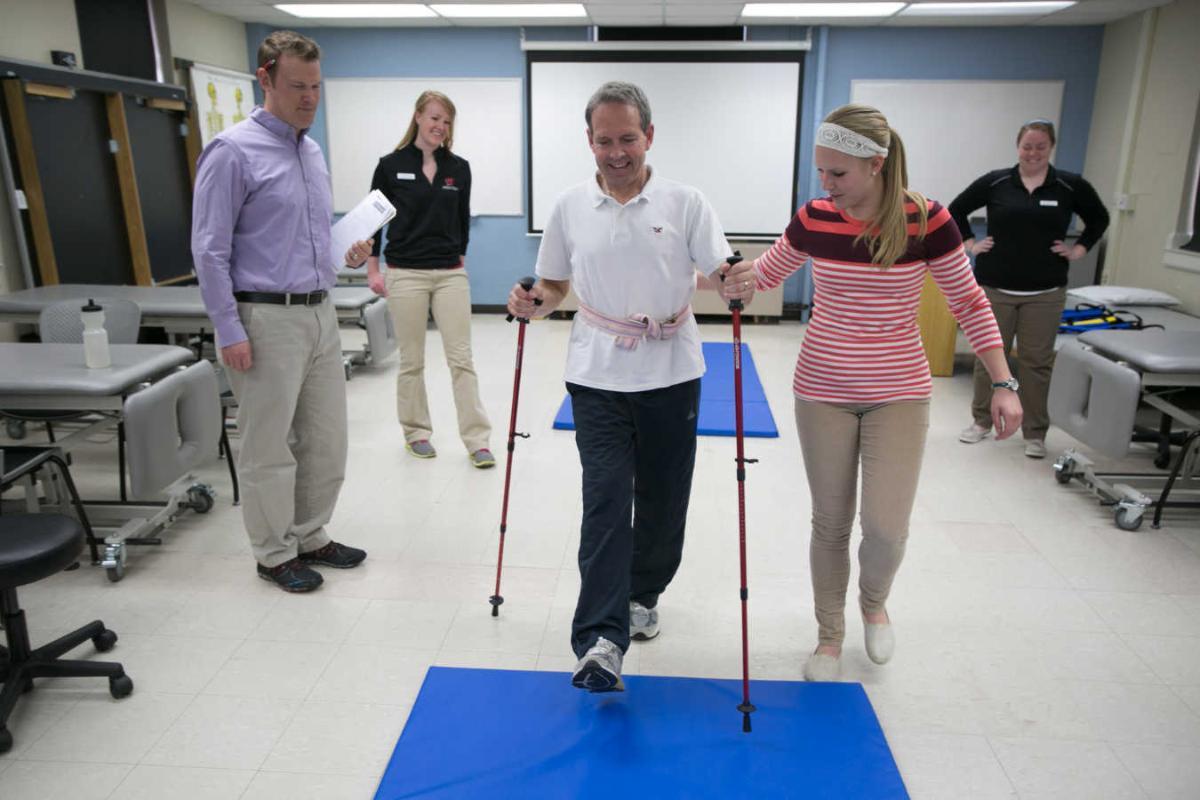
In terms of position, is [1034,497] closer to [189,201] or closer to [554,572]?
[554,572]

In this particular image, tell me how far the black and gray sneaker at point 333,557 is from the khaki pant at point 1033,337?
323 cm

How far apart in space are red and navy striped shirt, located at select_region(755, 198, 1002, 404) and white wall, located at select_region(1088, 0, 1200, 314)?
475 centimetres

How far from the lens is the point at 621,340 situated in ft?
7.16

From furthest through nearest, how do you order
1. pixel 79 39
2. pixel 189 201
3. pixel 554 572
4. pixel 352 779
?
pixel 189 201 → pixel 79 39 → pixel 554 572 → pixel 352 779

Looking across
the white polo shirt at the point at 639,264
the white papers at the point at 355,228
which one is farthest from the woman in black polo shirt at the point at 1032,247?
the white papers at the point at 355,228

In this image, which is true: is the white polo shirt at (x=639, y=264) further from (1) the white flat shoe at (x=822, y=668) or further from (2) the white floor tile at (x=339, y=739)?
(2) the white floor tile at (x=339, y=739)

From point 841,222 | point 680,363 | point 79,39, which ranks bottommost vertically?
point 680,363

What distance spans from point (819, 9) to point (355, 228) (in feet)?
17.7

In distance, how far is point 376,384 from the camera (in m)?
5.67

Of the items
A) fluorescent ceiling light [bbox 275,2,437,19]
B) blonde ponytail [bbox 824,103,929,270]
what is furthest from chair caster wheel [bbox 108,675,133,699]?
fluorescent ceiling light [bbox 275,2,437,19]

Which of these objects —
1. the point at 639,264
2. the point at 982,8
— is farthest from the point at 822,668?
the point at 982,8

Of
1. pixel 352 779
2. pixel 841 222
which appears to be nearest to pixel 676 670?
pixel 352 779

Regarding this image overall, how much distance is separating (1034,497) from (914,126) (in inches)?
192

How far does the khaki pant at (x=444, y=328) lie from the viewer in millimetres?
4012
